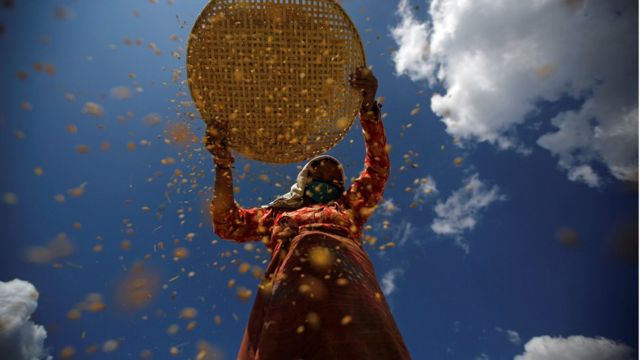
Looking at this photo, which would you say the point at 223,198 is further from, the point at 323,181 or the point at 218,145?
the point at 323,181

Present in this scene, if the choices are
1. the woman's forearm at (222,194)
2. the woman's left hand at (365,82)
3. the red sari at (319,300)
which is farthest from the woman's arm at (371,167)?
the woman's forearm at (222,194)

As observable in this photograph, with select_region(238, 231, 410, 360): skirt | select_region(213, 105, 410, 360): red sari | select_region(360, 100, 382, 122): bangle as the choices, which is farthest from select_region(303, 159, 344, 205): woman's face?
select_region(238, 231, 410, 360): skirt

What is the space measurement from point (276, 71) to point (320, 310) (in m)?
1.64

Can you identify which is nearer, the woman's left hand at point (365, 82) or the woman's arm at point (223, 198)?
the woman's arm at point (223, 198)

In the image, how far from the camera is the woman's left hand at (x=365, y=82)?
98.7 inches

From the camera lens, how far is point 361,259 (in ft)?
6.24

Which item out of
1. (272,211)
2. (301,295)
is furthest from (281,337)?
(272,211)

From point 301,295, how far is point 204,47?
172cm

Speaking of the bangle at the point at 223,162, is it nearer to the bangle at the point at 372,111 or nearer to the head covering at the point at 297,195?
the head covering at the point at 297,195

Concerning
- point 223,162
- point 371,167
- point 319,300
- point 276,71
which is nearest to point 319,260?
point 319,300

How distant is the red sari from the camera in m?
1.50

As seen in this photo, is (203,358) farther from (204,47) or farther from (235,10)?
(235,10)

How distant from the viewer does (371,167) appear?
8.61 feet

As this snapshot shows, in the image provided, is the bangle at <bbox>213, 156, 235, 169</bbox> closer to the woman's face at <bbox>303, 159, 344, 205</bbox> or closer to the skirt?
the woman's face at <bbox>303, 159, 344, 205</bbox>
